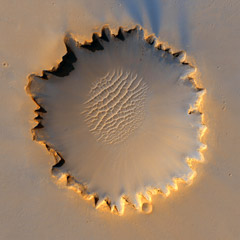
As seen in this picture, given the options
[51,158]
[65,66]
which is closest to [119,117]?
[65,66]

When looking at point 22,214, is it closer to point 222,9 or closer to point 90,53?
point 90,53

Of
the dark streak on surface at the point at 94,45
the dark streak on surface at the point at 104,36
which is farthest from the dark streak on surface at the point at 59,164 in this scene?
the dark streak on surface at the point at 104,36

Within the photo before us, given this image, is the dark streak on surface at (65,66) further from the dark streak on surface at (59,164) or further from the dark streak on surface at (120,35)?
the dark streak on surface at (59,164)

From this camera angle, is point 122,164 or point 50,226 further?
point 50,226

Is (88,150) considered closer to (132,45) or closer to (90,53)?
(90,53)

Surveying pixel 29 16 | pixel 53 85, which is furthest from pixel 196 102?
pixel 29 16

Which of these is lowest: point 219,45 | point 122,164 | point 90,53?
point 122,164

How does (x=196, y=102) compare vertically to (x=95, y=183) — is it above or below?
above

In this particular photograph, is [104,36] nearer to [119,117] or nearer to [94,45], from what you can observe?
[94,45]

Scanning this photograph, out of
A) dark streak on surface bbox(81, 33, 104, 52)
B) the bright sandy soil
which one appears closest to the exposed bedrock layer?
dark streak on surface bbox(81, 33, 104, 52)
